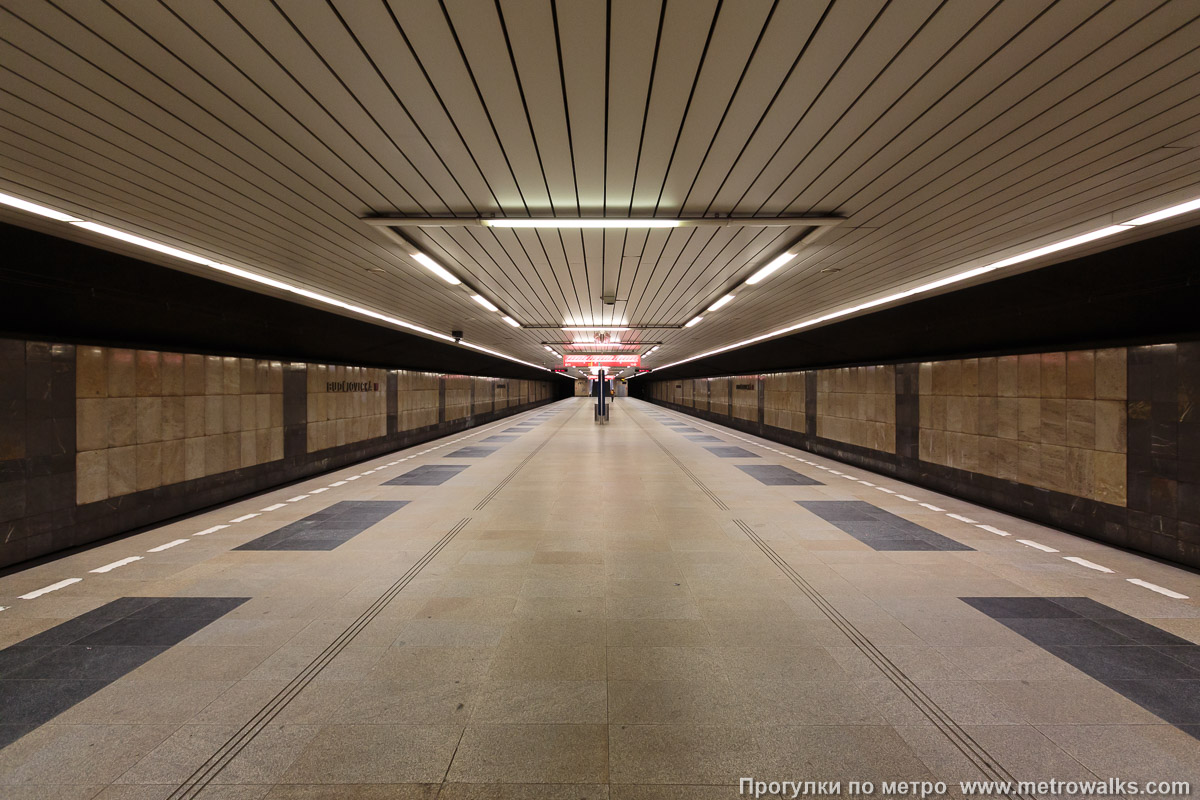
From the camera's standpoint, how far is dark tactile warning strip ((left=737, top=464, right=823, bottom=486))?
342 inches

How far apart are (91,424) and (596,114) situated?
23.3 feet

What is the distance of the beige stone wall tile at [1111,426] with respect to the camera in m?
5.29

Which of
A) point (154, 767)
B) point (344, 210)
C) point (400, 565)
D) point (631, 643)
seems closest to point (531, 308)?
point (344, 210)

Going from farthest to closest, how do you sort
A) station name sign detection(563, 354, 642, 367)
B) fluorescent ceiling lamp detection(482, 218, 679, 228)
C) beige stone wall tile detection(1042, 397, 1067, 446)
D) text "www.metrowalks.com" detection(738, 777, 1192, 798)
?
1. station name sign detection(563, 354, 642, 367)
2. beige stone wall tile detection(1042, 397, 1067, 446)
3. fluorescent ceiling lamp detection(482, 218, 679, 228)
4. text "www.metrowalks.com" detection(738, 777, 1192, 798)

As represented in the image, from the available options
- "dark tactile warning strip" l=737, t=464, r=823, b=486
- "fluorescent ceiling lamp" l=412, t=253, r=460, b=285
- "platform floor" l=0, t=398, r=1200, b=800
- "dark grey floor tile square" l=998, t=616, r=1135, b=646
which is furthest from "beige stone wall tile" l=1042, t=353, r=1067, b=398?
"fluorescent ceiling lamp" l=412, t=253, r=460, b=285

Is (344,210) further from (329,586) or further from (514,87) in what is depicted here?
(329,586)

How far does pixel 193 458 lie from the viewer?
661cm

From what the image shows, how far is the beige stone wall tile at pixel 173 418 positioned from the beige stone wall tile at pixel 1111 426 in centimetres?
1270

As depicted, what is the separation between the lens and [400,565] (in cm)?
453

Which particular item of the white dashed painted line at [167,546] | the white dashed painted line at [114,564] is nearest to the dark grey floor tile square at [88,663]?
the white dashed painted line at [114,564]

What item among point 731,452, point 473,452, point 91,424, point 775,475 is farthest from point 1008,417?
point 91,424

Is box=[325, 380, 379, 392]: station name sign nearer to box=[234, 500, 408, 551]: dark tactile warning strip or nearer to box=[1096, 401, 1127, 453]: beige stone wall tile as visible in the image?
box=[234, 500, 408, 551]: dark tactile warning strip

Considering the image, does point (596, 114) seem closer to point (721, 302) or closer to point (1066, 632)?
point (1066, 632)

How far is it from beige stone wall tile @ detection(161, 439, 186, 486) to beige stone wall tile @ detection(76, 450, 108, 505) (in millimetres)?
724
